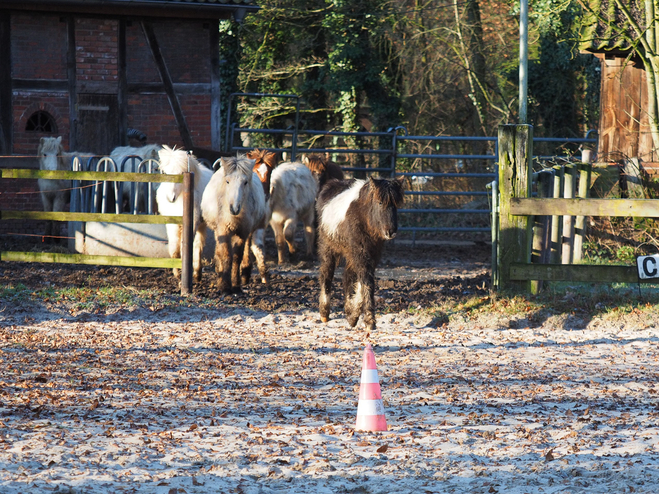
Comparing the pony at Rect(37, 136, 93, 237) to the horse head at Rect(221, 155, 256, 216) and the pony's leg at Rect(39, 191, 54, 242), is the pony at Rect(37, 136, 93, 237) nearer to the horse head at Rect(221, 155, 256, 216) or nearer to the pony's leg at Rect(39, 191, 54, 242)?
the pony's leg at Rect(39, 191, 54, 242)

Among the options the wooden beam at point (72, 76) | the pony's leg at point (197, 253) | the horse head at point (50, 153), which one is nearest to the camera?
the pony's leg at point (197, 253)

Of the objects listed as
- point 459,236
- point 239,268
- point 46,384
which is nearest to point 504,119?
point 459,236

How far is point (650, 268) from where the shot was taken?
26.0 ft

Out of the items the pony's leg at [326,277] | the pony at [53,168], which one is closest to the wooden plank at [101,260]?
the pony's leg at [326,277]

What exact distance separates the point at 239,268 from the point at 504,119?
1510 cm

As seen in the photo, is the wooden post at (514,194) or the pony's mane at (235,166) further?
the pony's mane at (235,166)

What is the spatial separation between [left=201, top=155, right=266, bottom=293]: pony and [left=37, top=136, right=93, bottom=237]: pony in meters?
4.59

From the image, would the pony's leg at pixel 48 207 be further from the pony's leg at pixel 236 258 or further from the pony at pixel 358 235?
the pony at pixel 358 235

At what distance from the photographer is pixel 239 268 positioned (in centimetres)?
993

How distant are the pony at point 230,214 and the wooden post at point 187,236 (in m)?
0.31

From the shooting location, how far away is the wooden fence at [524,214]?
322 inches

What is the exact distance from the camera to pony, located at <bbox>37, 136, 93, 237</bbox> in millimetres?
13711

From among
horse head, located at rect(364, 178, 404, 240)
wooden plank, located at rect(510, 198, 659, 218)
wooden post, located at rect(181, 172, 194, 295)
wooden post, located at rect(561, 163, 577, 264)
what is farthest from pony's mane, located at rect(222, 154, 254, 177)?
wooden post, located at rect(561, 163, 577, 264)

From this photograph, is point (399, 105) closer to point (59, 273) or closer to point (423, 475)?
point (59, 273)
